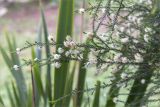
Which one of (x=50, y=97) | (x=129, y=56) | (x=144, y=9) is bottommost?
(x=50, y=97)

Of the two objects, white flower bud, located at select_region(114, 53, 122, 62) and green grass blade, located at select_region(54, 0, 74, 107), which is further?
green grass blade, located at select_region(54, 0, 74, 107)

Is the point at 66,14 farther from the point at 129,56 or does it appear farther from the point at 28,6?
the point at 28,6

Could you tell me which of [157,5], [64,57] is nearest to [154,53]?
[157,5]

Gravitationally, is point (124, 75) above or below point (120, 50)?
below

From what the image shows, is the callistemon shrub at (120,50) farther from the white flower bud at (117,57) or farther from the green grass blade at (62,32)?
the green grass blade at (62,32)

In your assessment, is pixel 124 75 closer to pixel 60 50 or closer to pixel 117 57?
pixel 117 57

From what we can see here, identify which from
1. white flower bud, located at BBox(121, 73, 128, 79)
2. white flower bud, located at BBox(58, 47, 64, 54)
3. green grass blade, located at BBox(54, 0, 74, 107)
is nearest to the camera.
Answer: white flower bud, located at BBox(58, 47, 64, 54)

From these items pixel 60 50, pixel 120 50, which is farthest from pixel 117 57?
pixel 60 50

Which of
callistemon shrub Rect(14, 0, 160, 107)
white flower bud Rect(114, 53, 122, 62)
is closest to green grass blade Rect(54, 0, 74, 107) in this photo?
callistemon shrub Rect(14, 0, 160, 107)

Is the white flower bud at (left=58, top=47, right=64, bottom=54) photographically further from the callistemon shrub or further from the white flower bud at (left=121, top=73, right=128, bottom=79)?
the white flower bud at (left=121, top=73, right=128, bottom=79)
